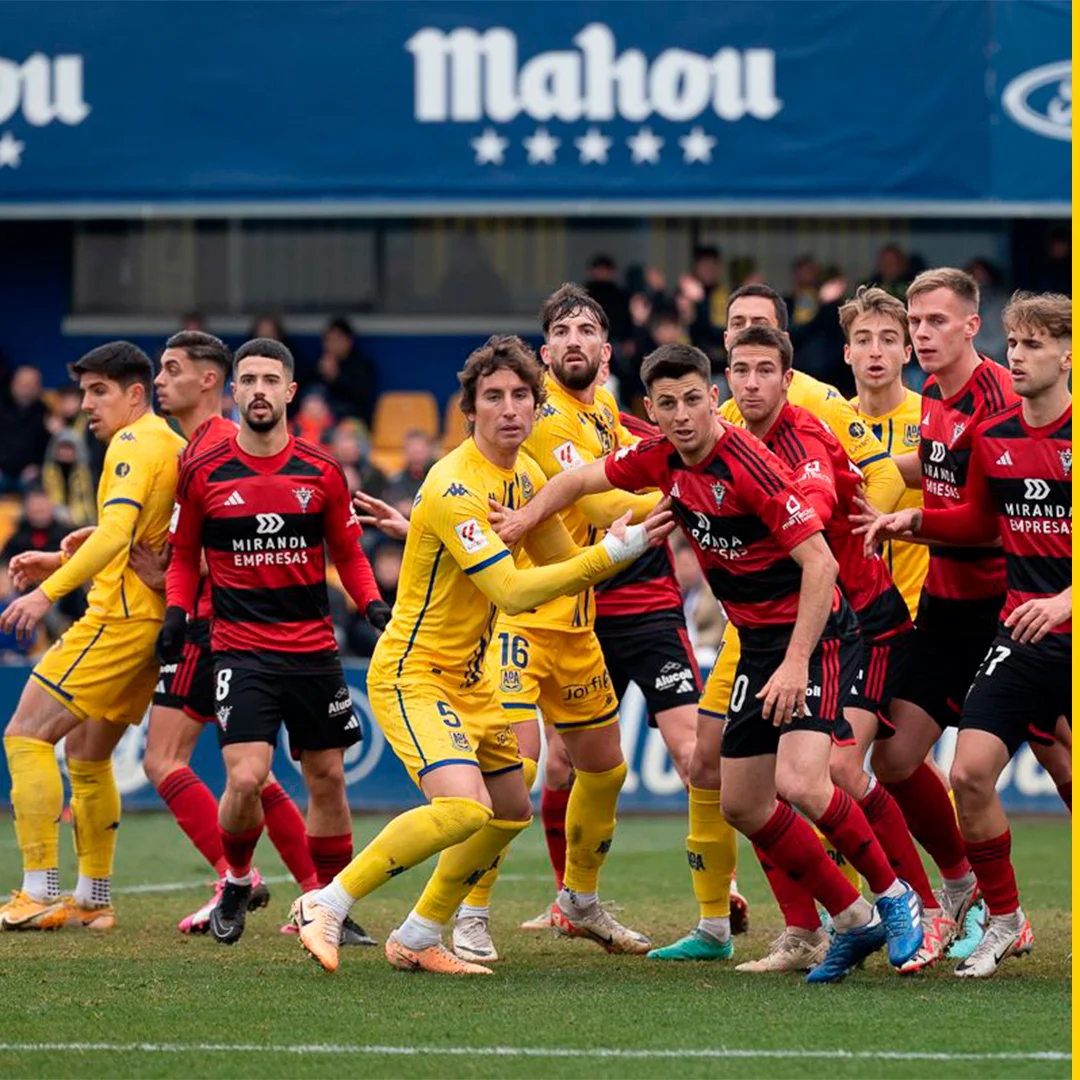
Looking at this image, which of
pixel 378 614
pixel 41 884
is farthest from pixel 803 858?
pixel 41 884

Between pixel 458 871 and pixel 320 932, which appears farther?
pixel 458 871

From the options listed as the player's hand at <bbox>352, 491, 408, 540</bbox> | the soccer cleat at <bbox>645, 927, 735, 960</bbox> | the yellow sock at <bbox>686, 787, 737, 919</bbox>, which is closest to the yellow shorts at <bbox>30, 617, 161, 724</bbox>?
the player's hand at <bbox>352, 491, 408, 540</bbox>

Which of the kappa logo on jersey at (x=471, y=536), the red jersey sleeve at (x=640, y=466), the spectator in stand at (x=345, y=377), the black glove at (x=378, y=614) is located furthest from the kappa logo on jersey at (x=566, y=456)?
the spectator in stand at (x=345, y=377)

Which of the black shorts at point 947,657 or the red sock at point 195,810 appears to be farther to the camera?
the red sock at point 195,810

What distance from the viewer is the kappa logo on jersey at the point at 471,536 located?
8.34 metres

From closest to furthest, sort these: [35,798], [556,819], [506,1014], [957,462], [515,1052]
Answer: [515,1052] → [506,1014] → [957,462] → [35,798] → [556,819]

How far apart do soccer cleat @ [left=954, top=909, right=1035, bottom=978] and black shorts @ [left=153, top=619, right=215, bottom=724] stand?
3737 millimetres

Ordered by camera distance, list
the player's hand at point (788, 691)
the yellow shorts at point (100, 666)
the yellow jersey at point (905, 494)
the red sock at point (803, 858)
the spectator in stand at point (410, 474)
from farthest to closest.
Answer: the spectator in stand at point (410, 474) → the yellow shorts at point (100, 666) → the yellow jersey at point (905, 494) → the red sock at point (803, 858) → the player's hand at point (788, 691)

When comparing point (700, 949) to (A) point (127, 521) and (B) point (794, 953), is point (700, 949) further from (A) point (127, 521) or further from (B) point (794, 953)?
(A) point (127, 521)

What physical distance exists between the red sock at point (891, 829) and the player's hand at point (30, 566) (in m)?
4.06

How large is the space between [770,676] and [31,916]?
3945mm

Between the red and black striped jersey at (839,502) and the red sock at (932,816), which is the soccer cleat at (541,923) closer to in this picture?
the red sock at (932,816)

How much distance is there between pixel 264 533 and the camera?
30.8 feet

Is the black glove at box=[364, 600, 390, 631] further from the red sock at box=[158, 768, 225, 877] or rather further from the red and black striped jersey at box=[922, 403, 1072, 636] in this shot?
the red and black striped jersey at box=[922, 403, 1072, 636]
